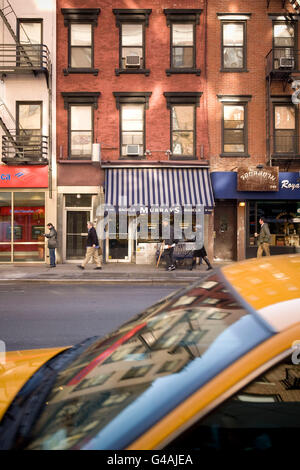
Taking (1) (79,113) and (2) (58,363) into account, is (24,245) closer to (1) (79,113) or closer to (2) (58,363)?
(1) (79,113)

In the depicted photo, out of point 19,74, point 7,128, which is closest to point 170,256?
point 7,128

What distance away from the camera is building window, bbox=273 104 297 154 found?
55.0 feet

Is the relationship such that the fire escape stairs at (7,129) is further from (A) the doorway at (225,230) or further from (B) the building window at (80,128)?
(A) the doorway at (225,230)

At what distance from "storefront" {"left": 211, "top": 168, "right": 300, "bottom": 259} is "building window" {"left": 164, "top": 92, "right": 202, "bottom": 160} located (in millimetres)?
1823

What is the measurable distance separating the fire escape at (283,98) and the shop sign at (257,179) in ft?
2.00

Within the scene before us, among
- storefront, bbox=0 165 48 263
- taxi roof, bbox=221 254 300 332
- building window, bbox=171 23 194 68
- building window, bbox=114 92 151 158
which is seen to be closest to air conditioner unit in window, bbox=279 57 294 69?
building window, bbox=171 23 194 68

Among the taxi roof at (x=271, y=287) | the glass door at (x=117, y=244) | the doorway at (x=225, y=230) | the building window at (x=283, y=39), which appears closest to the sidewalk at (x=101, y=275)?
the glass door at (x=117, y=244)

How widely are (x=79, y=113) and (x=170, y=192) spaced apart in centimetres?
567

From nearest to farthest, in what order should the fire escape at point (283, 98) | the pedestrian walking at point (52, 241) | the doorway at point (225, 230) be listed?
the pedestrian walking at point (52, 241), the fire escape at point (283, 98), the doorway at point (225, 230)

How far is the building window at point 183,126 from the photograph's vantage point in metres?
16.8

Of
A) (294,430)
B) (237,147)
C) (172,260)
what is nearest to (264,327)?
(294,430)

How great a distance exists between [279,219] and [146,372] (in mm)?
16697

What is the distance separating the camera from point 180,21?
16703mm

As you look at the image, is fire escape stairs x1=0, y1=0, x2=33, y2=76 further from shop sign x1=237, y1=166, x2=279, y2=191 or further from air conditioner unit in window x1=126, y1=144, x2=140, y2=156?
shop sign x1=237, y1=166, x2=279, y2=191
